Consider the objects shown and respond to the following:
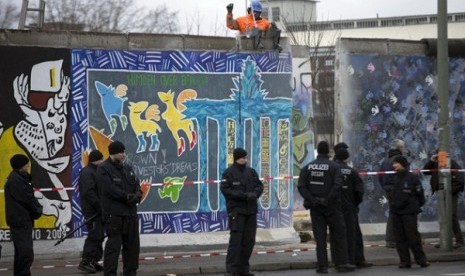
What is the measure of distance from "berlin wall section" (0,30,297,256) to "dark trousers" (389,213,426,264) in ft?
10.8

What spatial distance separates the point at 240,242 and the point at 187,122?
3918mm

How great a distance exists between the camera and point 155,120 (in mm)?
17484

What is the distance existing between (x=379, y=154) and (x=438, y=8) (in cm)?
358

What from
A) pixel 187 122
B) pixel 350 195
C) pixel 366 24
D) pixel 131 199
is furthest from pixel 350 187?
pixel 366 24

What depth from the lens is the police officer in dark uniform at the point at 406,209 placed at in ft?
49.9

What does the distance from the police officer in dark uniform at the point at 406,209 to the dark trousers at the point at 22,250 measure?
5.78 metres

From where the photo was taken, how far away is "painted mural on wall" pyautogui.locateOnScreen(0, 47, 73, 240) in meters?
16.4

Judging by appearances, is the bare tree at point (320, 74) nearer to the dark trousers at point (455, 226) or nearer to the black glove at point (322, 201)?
the dark trousers at point (455, 226)

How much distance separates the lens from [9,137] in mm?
16391

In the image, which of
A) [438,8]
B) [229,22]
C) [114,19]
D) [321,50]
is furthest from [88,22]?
[438,8]

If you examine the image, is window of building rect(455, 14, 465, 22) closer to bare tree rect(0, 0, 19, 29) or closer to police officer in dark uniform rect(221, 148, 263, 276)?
bare tree rect(0, 0, 19, 29)

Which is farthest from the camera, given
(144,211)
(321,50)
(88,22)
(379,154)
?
(88,22)

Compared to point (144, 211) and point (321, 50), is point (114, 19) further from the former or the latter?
point (144, 211)

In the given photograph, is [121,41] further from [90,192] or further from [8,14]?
[8,14]
